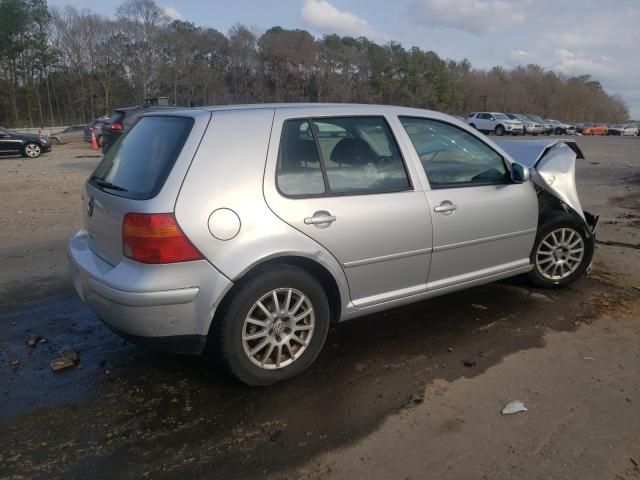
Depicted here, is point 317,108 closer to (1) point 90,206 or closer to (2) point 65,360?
(1) point 90,206

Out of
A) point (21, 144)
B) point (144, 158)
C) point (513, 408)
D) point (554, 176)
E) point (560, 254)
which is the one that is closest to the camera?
point (513, 408)

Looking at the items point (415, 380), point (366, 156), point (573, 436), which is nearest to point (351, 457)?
point (415, 380)

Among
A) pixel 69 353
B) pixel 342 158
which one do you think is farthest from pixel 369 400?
pixel 69 353

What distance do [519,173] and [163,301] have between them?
2.87m

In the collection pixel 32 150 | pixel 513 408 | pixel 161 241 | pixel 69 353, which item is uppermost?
pixel 161 241

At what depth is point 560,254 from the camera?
4.73m

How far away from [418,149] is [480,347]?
59.3 inches

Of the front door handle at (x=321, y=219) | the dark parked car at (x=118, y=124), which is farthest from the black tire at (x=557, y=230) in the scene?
the dark parked car at (x=118, y=124)

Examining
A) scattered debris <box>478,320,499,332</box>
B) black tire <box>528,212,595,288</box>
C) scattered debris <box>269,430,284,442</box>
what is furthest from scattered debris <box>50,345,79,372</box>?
black tire <box>528,212,595,288</box>

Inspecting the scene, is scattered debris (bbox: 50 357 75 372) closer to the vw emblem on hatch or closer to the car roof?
the vw emblem on hatch

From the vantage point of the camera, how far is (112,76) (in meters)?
60.7

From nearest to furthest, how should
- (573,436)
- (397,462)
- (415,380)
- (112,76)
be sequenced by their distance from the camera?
(397,462) → (573,436) → (415,380) → (112,76)

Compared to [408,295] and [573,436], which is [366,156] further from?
[573,436]

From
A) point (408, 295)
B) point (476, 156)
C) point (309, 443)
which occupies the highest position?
point (476, 156)
